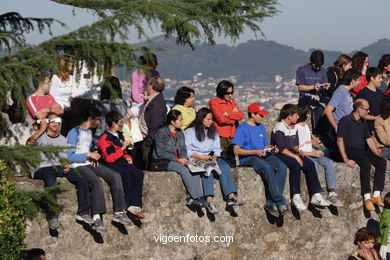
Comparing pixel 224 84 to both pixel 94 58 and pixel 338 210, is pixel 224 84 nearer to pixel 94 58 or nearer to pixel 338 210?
pixel 338 210

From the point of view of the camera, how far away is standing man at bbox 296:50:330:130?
45.3 ft

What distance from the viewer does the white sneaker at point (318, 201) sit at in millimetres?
12125

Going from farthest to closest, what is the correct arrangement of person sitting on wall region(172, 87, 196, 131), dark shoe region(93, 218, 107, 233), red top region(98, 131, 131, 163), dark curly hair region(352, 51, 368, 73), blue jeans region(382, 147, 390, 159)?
dark curly hair region(352, 51, 368, 73) < blue jeans region(382, 147, 390, 159) < person sitting on wall region(172, 87, 196, 131) < red top region(98, 131, 131, 163) < dark shoe region(93, 218, 107, 233)

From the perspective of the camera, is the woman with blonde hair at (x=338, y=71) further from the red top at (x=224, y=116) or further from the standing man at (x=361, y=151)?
the red top at (x=224, y=116)

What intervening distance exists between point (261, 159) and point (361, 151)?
191cm

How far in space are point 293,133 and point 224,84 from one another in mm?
1210

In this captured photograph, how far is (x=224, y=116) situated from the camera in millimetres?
12422

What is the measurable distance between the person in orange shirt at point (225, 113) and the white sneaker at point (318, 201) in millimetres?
1292

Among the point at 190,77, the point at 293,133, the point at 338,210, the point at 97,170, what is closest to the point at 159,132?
the point at 97,170

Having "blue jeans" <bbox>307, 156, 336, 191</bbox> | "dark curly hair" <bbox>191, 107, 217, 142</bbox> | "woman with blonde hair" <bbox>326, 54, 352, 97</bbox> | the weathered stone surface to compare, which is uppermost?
"woman with blonde hair" <bbox>326, 54, 352, 97</bbox>

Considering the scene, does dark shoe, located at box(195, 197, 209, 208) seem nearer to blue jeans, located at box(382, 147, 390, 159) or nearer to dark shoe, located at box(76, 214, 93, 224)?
dark shoe, located at box(76, 214, 93, 224)

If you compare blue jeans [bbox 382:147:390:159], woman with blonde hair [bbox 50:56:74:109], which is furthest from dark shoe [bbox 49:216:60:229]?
blue jeans [bbox 382:147:390:159]

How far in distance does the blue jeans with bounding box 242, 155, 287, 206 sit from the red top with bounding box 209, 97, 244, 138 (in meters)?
0.70

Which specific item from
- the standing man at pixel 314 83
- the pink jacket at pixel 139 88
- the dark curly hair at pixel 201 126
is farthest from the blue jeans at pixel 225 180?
the standing man at pixel 314 83
